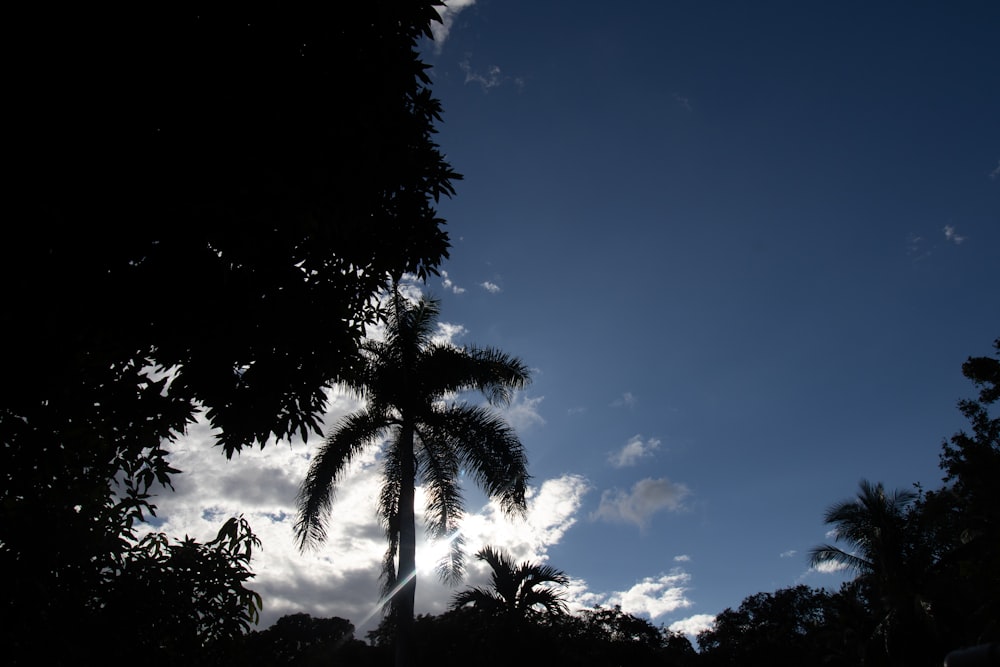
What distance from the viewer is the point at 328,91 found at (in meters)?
6.10

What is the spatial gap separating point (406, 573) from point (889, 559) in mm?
24332

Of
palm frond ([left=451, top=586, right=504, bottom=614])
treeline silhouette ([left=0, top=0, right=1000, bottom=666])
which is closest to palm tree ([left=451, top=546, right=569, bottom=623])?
palm frond ([left=451, top=586, right=504, bottom=614])

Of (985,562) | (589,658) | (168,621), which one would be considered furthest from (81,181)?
(589,658)

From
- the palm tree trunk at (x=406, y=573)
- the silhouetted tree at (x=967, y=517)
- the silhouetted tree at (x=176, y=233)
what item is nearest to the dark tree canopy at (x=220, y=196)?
the silhouetted tree at (x=176, y=233)

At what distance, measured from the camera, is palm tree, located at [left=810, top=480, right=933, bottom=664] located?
80.9 ft

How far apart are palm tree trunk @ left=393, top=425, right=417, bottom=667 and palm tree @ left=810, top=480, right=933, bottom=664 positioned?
69.6 feet

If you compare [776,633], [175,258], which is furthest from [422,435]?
[776,633]

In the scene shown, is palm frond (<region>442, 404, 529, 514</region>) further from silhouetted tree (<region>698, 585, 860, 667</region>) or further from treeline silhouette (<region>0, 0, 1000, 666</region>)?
silhouetted tree (<region>698, 585, 860, 667</region>)

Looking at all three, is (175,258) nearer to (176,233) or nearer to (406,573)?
(176,233)

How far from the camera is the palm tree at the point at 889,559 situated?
80.9 ft

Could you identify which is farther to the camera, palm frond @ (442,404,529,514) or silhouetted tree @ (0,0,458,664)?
palm frond @ (442,404,529,514)

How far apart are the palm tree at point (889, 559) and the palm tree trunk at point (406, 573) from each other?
21227mm

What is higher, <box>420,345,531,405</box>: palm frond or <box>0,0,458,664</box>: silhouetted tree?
<box>420,345,531,405</box>: palm frond

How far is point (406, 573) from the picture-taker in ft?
49.6
